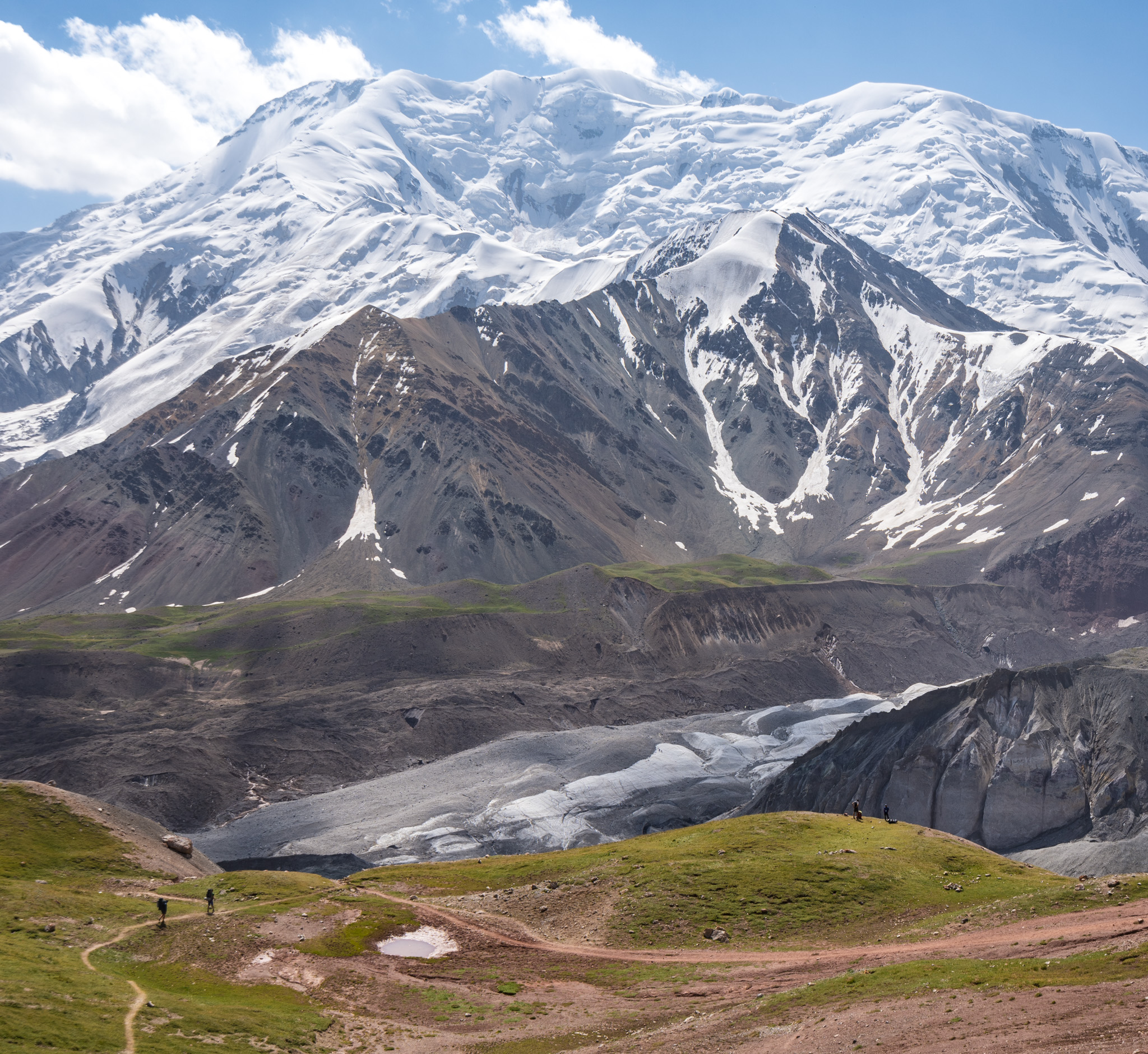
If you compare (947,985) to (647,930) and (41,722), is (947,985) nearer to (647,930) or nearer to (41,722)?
(647,930)

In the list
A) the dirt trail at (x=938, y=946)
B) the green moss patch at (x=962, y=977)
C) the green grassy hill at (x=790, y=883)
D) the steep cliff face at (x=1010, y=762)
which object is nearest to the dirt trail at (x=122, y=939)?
the green grassy hill at (x=790, y=883)

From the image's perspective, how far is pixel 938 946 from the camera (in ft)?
143

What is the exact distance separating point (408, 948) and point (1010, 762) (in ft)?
242

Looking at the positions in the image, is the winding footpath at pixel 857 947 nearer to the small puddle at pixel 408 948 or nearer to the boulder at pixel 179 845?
the small puddle at pixel 408 948

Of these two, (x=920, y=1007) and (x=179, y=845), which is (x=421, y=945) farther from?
(x=179, y=845)

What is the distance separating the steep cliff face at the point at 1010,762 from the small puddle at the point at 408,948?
222ft

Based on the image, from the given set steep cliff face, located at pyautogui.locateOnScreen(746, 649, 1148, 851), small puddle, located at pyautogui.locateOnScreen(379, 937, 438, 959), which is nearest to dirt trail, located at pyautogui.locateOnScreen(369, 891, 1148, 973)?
small puddle, located at pyautogui.locateOnScreen(379, 937, 438, 959)

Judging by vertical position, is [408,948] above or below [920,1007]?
below

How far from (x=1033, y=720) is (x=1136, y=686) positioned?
10128 millimetres

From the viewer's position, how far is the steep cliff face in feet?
327

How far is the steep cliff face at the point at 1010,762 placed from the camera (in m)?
99.6

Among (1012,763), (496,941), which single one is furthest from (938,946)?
(1012,763)

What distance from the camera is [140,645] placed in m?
192

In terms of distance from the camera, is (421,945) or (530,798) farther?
(530,798)
